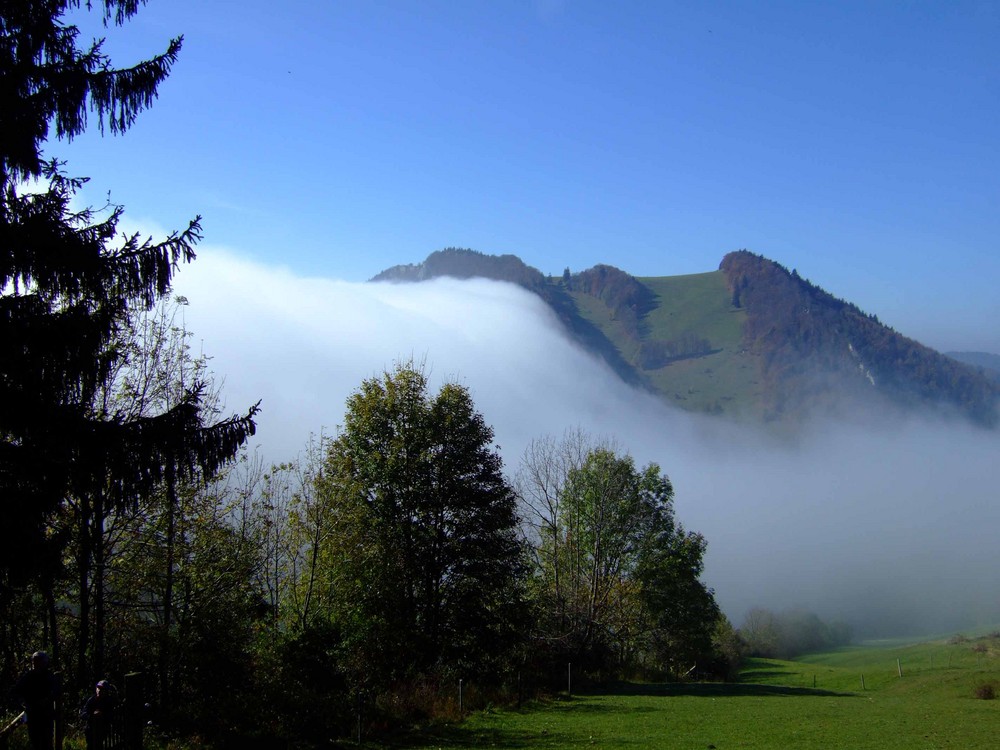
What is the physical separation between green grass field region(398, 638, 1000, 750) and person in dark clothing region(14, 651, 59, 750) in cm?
1220

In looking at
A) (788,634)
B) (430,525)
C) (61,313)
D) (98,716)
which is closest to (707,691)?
(430,525)

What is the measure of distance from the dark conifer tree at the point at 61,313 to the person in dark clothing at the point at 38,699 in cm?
256

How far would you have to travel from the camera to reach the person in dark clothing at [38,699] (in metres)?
12.1

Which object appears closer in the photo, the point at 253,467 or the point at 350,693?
the point at 350,693

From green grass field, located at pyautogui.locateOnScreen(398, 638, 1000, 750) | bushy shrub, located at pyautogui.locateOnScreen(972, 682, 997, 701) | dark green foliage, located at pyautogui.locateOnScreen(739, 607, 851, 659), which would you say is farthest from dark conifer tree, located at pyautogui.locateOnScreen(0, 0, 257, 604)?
dark green foliage, located at pyautogui.locateOnScreen(739, 607, 851, 659)

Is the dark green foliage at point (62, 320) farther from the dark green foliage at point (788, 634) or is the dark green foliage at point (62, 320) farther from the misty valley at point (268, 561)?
the dark green foliage at point (788, 634)

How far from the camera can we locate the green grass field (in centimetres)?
2242

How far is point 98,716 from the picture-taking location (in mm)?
12953

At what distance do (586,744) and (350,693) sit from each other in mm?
8049

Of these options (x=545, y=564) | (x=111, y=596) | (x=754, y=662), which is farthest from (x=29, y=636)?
(x=754, y=662)

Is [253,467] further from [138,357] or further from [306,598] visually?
[138,357]

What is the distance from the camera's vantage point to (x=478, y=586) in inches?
1425

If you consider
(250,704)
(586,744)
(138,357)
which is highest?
(138,357)

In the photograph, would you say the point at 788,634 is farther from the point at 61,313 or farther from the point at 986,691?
the point at 61,313
